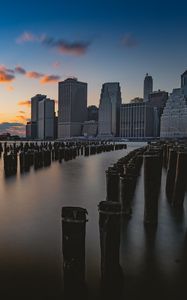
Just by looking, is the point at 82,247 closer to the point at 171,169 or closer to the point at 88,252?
the point at 88,252

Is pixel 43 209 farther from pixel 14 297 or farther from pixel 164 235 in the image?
pixel 14 297

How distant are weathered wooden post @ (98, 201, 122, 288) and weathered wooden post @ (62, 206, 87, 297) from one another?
323mm

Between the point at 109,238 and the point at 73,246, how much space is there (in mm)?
569

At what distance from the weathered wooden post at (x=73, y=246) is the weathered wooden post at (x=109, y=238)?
0.32 meters

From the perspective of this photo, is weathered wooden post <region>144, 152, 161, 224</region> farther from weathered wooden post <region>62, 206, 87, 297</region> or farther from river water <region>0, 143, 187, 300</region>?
weathered wooden post <region>62, 206, 87, 297</region>

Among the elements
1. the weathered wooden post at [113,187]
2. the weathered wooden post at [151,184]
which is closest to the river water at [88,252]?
the weathered wooden post at [151,184]

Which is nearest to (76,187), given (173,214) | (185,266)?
(173,214)

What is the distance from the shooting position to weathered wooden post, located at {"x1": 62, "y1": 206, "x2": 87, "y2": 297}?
175 inches

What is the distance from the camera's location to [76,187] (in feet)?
50.6

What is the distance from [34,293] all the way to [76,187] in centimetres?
1087

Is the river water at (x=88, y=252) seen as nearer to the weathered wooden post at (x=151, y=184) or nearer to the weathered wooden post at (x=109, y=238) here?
the weathered wooden post at (x=109, y=238)

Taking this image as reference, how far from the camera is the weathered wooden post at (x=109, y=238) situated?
181 inches

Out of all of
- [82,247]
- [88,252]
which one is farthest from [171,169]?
[82,247]

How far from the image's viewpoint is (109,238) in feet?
15.2
